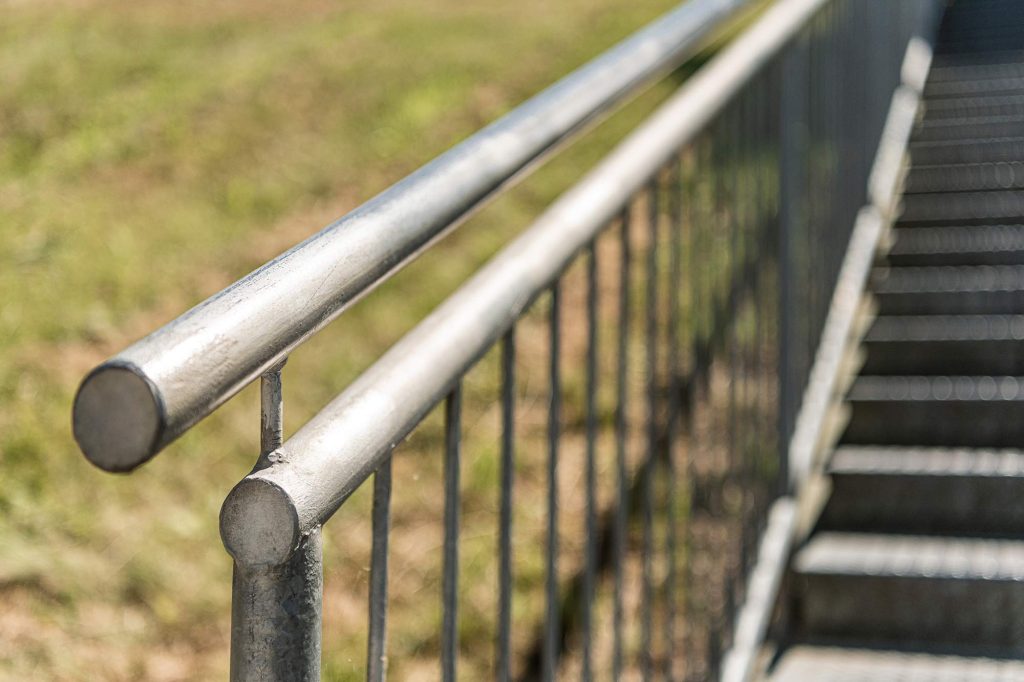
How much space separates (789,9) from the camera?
7.87 ft

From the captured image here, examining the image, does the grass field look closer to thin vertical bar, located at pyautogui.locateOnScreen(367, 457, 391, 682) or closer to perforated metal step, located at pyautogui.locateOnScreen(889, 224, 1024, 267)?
thin vertical bar, located at pyautogui.locateOnScreen(367, 457, 391, 682)

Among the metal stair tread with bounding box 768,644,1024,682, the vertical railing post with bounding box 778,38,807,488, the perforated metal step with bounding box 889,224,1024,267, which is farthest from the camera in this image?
the perforated metal step with bounding box 889,224,1024,267

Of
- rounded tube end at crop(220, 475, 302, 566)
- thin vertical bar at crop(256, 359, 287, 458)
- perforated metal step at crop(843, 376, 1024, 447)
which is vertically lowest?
rounded tube end at crop(220, 475, 302, 566)

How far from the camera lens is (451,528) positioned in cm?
93

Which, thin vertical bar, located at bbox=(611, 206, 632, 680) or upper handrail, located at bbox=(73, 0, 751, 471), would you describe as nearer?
upper handrail, located at bbox=(73, 0, 751, 471)

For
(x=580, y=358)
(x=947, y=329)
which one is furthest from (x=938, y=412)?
(x=580, y=358)

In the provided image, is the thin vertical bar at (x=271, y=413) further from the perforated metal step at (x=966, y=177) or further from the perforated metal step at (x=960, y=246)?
the perforated metal step at (x=966, y=177)

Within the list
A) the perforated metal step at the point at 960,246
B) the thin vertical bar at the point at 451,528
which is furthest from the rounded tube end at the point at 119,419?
the perforated metal step at the point at 960,246

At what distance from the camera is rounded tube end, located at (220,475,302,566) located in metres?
0.62

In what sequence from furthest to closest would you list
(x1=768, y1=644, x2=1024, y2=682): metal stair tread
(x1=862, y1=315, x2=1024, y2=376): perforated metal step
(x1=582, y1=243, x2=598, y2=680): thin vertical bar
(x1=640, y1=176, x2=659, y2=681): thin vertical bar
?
(x1=862, y1=315, x2=1024, y2=376): perforated metal step → (x1=768, y1=644, x2=1024, y2=682): metal stair tread → (x1=640, y1=176, x2=659, y2=681): thin vertical bar → (x1=582, y1=243, x2=598, y2=680): thin vertical bar

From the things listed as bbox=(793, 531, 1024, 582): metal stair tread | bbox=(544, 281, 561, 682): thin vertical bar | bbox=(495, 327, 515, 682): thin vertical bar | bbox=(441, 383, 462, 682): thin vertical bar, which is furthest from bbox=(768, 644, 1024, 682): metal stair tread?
bbox=(441, 383, 462, 682): thin vertical bar

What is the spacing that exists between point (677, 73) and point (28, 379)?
474 centimetres

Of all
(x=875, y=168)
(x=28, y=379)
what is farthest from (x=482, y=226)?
(x=28, y=379)

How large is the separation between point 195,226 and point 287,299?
3.91 m
